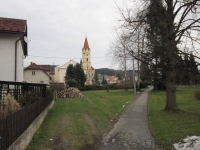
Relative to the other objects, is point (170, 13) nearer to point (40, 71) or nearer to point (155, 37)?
point (155, 37)

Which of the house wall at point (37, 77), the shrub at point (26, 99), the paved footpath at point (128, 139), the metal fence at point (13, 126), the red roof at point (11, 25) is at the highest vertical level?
the red roof at point (11, 25)

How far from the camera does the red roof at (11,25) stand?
1441 cm

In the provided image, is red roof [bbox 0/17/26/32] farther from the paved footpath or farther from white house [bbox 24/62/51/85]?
white house [bbox 24/62/51/85]

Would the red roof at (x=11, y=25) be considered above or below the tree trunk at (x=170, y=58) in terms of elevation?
above

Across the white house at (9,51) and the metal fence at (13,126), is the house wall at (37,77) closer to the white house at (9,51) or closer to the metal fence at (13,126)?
the white house at (9,51)

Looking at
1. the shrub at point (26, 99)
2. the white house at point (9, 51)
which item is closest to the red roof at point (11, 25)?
the white house at point (9, 51)

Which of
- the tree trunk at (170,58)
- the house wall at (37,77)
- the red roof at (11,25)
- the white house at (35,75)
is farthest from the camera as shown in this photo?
the white house at (35,75)

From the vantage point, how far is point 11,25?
48.9 feet

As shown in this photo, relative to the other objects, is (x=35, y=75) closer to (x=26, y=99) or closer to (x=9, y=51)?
(x=9, y=51)

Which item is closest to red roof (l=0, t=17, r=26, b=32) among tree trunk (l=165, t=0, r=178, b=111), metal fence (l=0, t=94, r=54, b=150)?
metal fence (l=0, t=94, r=54, b=150)

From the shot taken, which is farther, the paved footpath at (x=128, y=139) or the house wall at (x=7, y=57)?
the house wall at (x=7, y=57)

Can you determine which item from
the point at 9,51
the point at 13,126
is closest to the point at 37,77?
the point at 9,51

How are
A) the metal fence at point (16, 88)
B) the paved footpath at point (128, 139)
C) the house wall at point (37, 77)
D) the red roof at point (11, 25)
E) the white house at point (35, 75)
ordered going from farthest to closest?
the white house at point (35, 75) < the house wall at point (37, 77) < the red roof at point (11, 25) < the metal fence at point (16, 88) < the paved footpath at point (128, 139)

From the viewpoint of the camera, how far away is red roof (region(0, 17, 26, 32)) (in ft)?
47.3
